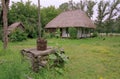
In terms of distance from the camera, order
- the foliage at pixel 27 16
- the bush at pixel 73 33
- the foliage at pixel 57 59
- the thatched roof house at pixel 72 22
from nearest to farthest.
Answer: the foliage at pixel 57 59, the bush at pixel 73 33, the thatched roof house at pixel 72 22, the foliage at pixel 27 16

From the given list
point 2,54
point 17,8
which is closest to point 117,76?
point 2,54

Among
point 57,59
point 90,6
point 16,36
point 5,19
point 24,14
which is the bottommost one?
point 57,59

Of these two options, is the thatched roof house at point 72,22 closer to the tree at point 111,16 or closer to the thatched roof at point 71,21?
the thatched roof at point 71,21

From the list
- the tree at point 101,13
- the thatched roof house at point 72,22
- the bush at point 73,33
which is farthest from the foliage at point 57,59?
the tree at point 101,13

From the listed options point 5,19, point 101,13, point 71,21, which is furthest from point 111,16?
point 5,19

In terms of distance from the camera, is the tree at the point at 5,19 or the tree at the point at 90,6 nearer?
the tree at the point at 5,19

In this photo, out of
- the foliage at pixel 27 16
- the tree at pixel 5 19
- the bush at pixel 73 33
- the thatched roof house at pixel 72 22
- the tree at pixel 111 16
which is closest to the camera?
the tree at pixel 5 19

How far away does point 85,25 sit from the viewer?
88.5 feet

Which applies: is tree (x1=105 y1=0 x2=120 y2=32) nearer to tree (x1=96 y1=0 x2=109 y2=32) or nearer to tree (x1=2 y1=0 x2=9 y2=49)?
tree (x1=96 y1=0 x2=109 y2=32)

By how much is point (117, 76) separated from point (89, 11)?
3768cm

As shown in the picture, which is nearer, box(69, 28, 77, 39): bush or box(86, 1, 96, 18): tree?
box(69, 28, 77, 39): bush

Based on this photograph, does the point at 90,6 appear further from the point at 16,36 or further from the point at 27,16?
the point at 16,36

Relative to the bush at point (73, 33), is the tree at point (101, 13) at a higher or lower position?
higher

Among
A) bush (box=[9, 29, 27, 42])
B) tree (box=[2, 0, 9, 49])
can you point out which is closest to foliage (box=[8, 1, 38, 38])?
bush (box=[9, 29, 27, 42])
